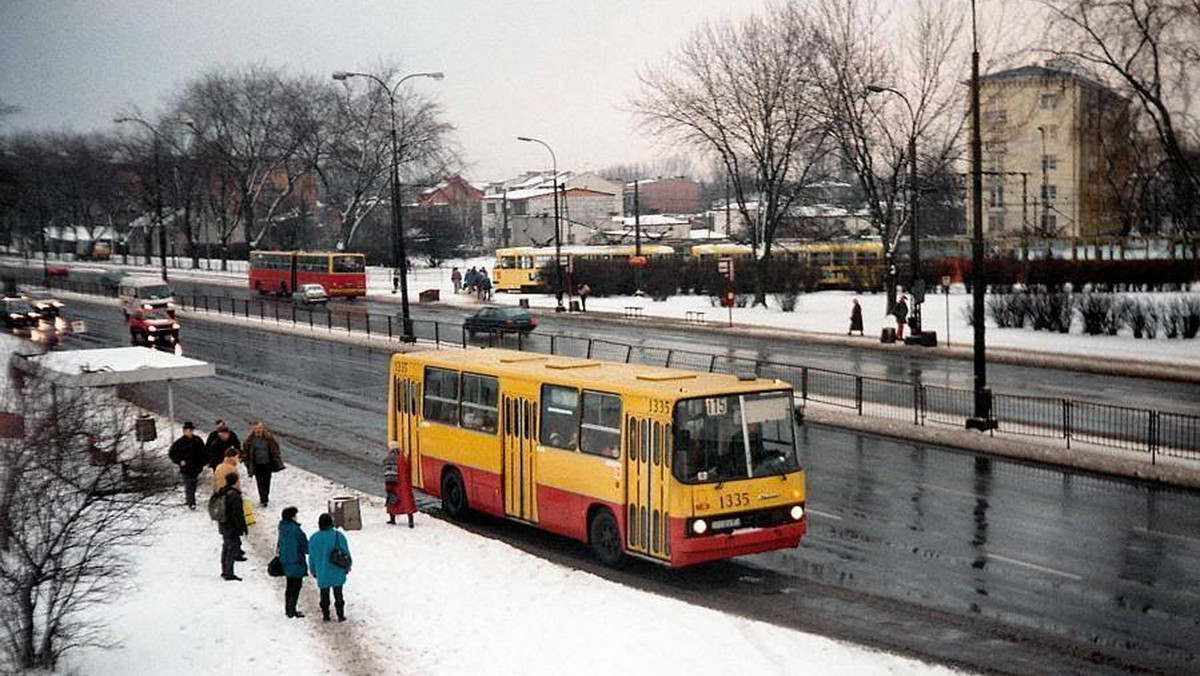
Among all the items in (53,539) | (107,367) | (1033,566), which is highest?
(107,367)

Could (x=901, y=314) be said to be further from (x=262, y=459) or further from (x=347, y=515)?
(x=347, y=515)

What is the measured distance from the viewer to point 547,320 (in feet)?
184

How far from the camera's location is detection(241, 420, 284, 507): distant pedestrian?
20.4m

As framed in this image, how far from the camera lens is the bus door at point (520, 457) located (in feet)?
57.3

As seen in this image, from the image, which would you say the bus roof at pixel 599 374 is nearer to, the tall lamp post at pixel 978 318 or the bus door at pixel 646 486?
the bus door at pixel 646 486

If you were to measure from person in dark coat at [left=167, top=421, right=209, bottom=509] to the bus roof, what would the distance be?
3726 mm

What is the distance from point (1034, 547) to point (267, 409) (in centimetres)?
2170

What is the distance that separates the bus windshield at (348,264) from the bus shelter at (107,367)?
4464 cm

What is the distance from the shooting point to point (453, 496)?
19609 millimetres

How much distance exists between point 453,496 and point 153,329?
3104 cm

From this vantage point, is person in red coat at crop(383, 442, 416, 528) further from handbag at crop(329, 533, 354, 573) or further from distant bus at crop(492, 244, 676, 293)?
distant bus at crop(492, 244, 676, 293)

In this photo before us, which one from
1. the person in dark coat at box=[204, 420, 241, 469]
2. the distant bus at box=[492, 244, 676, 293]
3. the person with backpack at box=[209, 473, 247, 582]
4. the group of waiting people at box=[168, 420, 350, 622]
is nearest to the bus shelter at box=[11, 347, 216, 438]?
the group of waiting people at box=[168, 420, 350, 622]

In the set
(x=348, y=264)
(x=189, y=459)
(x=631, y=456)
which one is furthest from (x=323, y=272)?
(x=631, y=456)

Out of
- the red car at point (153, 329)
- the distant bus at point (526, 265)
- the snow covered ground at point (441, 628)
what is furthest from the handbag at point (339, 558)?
the distant bus at point (526, 265)
